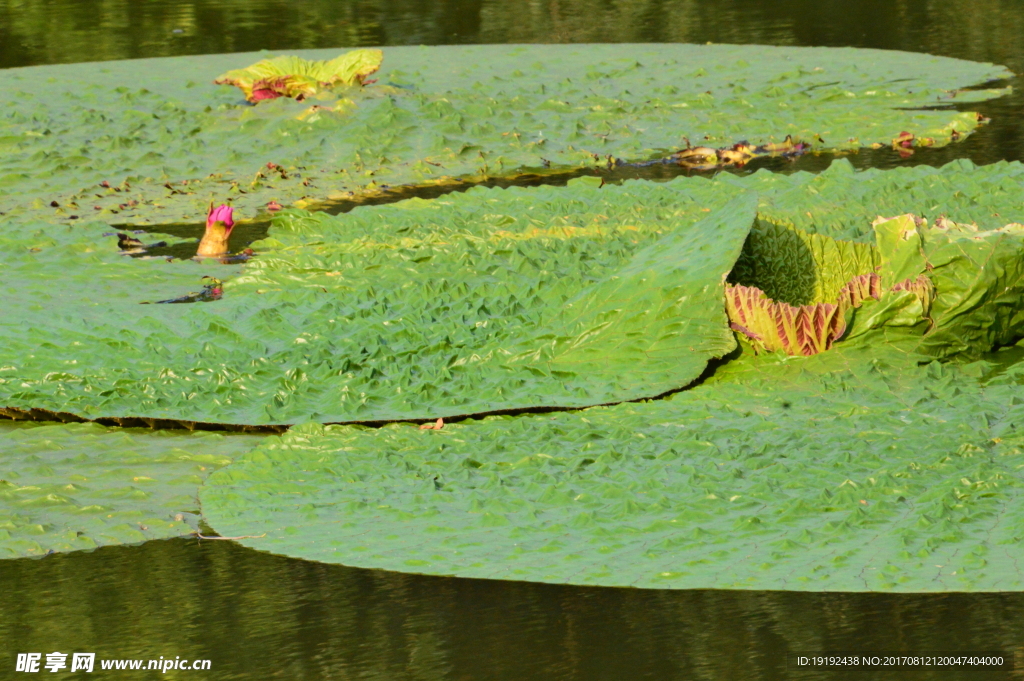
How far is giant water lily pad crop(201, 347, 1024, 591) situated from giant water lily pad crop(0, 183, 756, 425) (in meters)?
0.14

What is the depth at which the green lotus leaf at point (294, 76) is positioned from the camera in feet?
23.4

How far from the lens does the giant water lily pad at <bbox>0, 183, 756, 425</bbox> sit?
3.23 meters

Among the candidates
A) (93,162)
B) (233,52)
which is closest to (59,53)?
(233,52)

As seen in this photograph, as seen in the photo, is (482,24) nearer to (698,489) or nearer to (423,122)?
(423,122)

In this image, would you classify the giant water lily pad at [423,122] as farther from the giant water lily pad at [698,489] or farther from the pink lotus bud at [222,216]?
the giant water lily pad at [698,489]

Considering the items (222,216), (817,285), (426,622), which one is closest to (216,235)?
(222,216)

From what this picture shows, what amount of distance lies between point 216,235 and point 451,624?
2834mm

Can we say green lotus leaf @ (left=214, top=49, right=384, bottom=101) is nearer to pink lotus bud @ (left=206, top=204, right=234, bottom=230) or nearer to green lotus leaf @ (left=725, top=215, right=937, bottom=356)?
pink lotus bud @ (left=206, top=204, right=234, bottom=230)

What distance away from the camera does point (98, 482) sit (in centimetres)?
299

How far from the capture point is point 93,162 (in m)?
6.46

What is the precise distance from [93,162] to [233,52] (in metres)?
3.43

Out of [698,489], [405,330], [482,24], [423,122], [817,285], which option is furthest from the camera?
[482,24]
